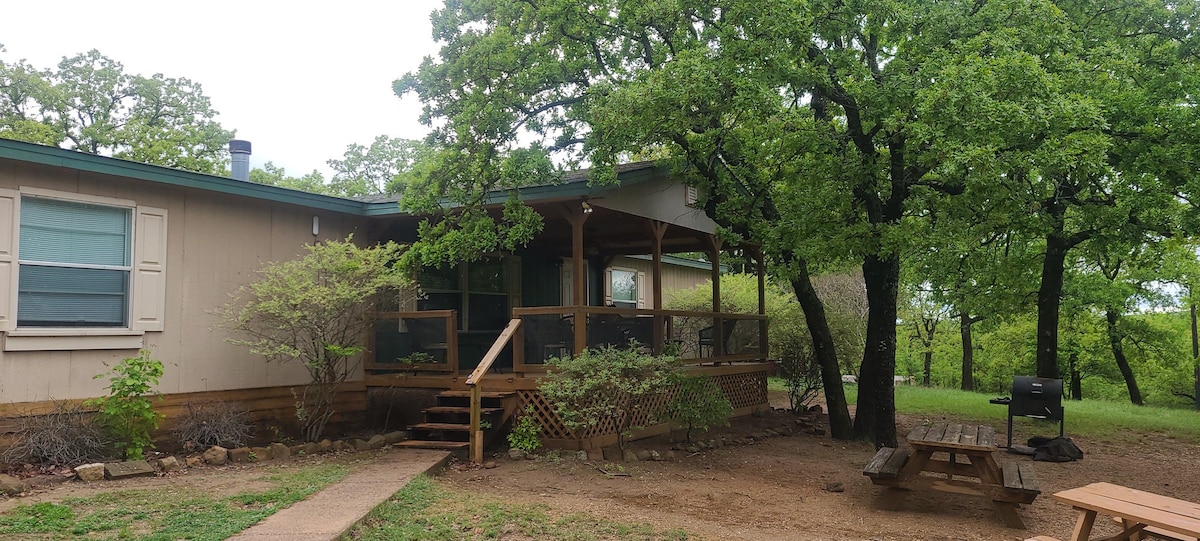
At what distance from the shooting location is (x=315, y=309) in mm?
8562

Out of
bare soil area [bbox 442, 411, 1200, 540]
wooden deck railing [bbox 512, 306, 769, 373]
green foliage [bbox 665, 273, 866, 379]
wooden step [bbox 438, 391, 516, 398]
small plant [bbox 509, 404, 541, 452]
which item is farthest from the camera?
green foliage [bbox 665, 273, 866, 379]

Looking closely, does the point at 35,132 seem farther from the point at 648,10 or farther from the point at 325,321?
the point at 648,10

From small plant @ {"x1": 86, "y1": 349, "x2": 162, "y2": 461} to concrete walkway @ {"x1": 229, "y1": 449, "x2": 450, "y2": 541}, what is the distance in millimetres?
2264

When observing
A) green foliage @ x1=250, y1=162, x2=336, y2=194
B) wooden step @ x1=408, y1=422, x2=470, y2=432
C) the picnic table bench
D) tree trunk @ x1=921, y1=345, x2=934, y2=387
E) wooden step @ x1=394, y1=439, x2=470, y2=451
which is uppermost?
green foliage @ x1=250, y1=162, x2=336, y2=194

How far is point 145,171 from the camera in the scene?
8.15 metres

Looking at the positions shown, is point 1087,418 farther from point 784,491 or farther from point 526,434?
point 526,434

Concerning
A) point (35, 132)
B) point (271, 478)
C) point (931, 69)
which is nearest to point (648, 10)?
point (931, 69)

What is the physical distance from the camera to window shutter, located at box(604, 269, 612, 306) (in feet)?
49.5

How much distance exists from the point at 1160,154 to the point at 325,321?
9.11 metres

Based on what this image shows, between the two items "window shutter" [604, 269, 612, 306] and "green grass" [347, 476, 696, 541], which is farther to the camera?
"window shutter" [604, 269, 612, 306]

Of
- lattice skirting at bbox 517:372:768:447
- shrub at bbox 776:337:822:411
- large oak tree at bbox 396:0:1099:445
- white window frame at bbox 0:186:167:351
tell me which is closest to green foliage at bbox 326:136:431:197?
shrub at bbox 776:337:822:411

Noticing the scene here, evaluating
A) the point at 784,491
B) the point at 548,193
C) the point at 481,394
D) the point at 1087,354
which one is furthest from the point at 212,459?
the point at 1087,354

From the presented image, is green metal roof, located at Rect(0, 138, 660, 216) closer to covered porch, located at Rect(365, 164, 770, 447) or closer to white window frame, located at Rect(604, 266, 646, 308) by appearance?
covered porch, located at Rect(365, 164, 770, 447)

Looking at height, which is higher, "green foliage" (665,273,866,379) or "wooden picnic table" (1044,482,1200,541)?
"green foliage" (665,273,866,379)
